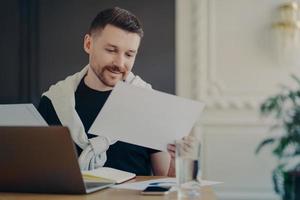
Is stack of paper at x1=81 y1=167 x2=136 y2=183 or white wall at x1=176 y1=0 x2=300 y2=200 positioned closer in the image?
stack of paper at x1=81 y1=167 x2=136 y2=183

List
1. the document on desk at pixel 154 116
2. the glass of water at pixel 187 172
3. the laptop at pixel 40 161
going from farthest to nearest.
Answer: the document on desk at pixel 154 116 → the glass of water at pixel 187 172 → the laptop at pixel 40 161

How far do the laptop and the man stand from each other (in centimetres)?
59

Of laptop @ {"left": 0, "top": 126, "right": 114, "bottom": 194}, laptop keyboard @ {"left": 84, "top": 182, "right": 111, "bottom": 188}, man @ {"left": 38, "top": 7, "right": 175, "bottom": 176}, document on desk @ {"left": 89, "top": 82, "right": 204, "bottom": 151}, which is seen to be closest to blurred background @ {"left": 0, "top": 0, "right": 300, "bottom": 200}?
man @ {"left": 38, "top": 7, "right": 175, "bottom": 176}

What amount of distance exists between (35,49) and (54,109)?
3.33 feet

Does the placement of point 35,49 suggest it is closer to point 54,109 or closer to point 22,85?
point 22,85

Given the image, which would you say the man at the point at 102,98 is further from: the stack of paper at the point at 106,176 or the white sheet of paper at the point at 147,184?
the white sheet of paper at the point at 147,184

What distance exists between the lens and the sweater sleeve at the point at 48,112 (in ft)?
6.41

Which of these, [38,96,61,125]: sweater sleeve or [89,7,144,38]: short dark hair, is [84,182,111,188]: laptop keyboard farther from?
[89,7,144,38]: short dark hair

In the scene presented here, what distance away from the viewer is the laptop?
102cm

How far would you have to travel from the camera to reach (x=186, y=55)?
3.24 m

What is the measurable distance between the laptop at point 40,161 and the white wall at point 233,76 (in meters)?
2.16

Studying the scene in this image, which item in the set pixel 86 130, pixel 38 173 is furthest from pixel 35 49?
pixel 38 173

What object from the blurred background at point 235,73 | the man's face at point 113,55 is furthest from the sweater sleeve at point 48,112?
the blurred background at point 235,73

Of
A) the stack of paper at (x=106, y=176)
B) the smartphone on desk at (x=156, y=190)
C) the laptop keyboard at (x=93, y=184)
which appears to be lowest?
the stack of paper at (x=106, y=176)
